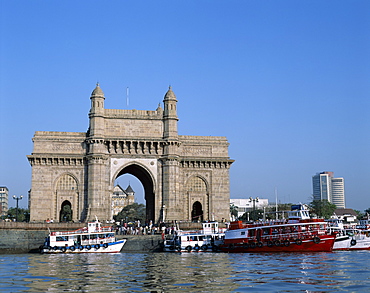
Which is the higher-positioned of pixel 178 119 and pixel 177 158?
pixel 178 119

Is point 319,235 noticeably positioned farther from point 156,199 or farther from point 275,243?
point 156,199

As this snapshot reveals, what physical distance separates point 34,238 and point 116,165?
13.0m

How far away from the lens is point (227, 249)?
50.3 meters

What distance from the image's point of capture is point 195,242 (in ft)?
170

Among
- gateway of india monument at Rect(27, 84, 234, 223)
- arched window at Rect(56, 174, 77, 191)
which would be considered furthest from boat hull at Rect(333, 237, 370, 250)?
arched window at Rect(56, 174, 77, 191)

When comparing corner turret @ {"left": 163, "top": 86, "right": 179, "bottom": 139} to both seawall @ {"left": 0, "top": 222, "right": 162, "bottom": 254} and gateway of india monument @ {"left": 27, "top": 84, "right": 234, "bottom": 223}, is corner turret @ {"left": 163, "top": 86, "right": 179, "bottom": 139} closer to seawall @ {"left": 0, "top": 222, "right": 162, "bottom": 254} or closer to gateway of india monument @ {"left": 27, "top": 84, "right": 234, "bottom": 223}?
gateway of india monument @ {"left": 27, "top": 84, "right": 234, "bottom": 223}

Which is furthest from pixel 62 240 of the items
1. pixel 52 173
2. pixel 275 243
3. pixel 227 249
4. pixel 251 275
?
pixel 251 275

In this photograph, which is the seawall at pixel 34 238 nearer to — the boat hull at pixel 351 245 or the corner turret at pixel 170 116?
the corner turret at pixel 170 116

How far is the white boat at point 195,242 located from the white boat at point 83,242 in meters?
5.01

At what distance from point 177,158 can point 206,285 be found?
127 ft

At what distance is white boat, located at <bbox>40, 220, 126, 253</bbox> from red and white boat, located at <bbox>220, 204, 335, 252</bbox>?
11.1 metres

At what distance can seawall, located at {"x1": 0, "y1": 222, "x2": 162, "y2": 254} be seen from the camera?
53875 millimetres

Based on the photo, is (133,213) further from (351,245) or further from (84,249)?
(351,245)

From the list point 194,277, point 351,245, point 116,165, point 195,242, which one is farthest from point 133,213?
point 194,277
